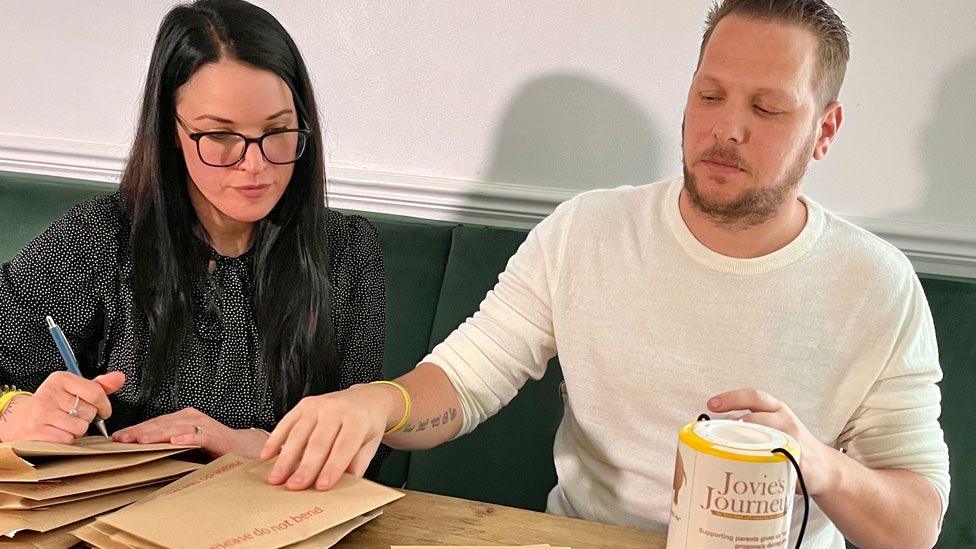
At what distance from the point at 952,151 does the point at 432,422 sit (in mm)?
1061

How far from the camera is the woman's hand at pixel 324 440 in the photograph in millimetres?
988

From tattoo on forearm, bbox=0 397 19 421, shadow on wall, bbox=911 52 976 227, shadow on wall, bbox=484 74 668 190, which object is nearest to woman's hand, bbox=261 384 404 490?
tattoo on forearm, bbox=0 397 19 421

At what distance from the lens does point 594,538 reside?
99 centimetres

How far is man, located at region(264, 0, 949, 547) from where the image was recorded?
4.08 ft

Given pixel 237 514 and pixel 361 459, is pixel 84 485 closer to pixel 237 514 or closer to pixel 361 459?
pixel 237 514

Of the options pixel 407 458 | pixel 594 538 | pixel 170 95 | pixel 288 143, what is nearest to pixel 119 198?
pixel 170 95

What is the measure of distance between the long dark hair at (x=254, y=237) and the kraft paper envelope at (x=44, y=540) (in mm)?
540

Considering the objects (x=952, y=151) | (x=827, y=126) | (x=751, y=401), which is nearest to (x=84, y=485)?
(x=751, y=401)

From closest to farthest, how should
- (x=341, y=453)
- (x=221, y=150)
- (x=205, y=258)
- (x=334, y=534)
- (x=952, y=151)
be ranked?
(x=334, y=534) < (x=341, y=453) < (x=221, y=150) < (x=205, y=258) < (x=952, y=151)

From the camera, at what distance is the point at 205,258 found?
1.48m

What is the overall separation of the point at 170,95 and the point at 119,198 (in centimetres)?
21

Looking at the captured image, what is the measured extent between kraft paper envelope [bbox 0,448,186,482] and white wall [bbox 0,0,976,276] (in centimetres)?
97

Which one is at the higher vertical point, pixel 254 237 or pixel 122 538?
pixel 254 237

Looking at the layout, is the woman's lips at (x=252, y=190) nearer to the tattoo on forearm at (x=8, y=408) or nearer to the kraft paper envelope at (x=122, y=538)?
the tattoo on forearm at (x=8, y=408)
